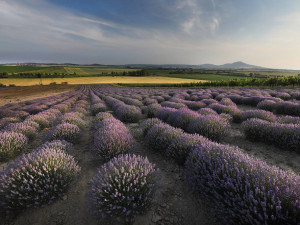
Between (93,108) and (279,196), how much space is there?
9169mm

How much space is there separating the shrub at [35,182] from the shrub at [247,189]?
2072 millimetres

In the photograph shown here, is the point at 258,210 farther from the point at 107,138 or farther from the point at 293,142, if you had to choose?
the point at 293,142

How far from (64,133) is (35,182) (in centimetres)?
237

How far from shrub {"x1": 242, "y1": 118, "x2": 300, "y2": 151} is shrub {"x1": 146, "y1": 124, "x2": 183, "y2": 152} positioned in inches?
90.3

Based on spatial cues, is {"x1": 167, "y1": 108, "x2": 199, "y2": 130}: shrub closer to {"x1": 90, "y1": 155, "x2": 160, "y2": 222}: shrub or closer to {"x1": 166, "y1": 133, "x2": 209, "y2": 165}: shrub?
{"x1": 166, "y1": 133, "x2": 209, "y2": 165}: shrub

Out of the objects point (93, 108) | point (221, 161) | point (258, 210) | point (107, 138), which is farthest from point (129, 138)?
point (93, 108)

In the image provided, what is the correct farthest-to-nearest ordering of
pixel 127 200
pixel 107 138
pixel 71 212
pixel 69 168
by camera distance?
1. pixel 107 138
2. pixel 69 168
3. pixel 71 212
4. pixel 127 200

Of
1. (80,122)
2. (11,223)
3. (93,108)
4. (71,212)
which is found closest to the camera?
(11,223)

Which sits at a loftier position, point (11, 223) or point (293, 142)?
point (293, 142)

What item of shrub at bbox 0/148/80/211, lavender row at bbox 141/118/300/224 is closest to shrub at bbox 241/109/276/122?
lavender row at bbox 141/118/300/224

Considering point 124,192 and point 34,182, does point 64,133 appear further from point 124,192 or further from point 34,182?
point 124,192

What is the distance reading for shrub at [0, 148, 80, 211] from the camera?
1.99 meters

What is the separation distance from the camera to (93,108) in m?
9.12

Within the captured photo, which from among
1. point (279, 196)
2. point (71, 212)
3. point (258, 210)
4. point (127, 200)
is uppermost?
point (279, 196)
